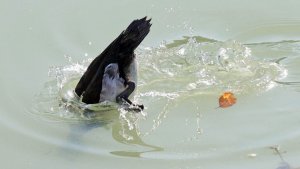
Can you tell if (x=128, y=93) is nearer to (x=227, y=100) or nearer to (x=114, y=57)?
(x=114, y=57)

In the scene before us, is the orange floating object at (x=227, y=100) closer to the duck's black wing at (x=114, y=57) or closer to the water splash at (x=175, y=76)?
the water splash at (x=175, y=76)

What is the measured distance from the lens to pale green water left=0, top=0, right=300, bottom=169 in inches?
179

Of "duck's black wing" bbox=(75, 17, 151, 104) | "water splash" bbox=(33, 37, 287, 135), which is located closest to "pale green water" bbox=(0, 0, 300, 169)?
"water splash" bbox=(33, 37, 287, 135)

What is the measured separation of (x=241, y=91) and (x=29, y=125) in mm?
1567

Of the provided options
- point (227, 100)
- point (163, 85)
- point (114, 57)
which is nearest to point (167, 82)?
point (163, 85)

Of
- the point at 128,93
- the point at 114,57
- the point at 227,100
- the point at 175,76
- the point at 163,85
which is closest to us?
the point at 114,57

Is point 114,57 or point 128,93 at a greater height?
point 114,57

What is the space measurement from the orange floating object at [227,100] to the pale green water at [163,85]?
0.06m

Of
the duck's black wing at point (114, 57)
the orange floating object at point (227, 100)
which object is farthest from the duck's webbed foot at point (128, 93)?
the orange floating object at point (227, 100)

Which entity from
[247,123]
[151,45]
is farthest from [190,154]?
[151,45]

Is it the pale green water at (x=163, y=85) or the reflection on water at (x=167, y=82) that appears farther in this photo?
the reflection on water at (x=167, y=82)

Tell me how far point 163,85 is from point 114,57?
0.76 meters

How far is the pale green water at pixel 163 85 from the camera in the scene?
4559mm

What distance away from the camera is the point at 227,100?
5098 millimetres
